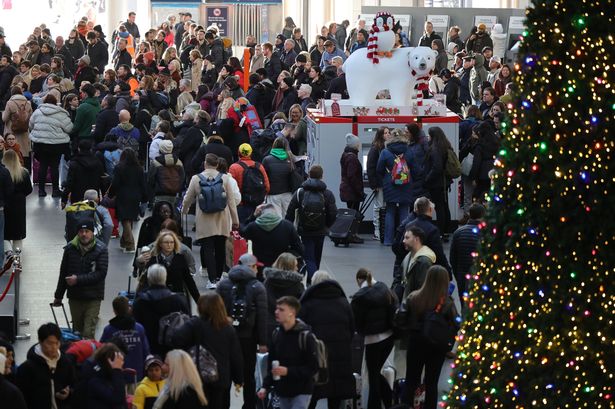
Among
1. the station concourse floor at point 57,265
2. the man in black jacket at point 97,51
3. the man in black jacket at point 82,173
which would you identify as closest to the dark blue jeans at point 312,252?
the station concourse floor at point 57,265

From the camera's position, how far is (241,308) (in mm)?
12242

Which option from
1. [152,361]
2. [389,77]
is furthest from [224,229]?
[152,361]

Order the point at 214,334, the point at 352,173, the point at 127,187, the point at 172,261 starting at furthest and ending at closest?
the point at 352,173
the point at 127,187
the point at 172,261
the point at 214,334

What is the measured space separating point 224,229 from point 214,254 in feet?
1.24

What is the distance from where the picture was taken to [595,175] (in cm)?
841

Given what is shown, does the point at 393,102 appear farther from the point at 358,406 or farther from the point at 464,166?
the point at 358,406

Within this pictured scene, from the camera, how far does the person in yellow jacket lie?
11.1m

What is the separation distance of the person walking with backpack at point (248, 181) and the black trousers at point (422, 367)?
19.4ft

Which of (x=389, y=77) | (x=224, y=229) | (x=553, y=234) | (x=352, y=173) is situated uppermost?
(x=553, y=234)

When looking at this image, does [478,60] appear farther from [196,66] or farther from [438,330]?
[438,330]

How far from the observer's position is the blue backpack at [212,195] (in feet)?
54.3

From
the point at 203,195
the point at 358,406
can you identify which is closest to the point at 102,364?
the point at 358,406

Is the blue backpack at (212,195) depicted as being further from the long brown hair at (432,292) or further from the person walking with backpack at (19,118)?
the person walking with backpack at (19,118)

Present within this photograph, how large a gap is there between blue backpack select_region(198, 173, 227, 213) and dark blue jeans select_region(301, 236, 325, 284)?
96cm
